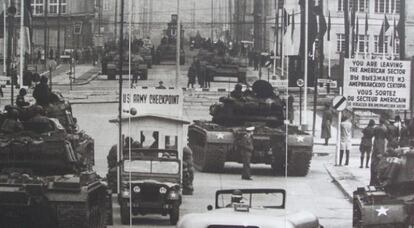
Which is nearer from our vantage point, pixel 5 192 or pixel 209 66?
pixel 5 192

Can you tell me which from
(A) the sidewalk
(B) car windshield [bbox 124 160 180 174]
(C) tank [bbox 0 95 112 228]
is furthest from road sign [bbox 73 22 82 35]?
(C) tank [bbox 0 95 112 228]

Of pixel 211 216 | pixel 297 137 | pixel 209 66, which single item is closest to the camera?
pixel 211 216

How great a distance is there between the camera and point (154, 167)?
800 inches

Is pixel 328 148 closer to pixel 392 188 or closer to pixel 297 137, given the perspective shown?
pixel 297 137

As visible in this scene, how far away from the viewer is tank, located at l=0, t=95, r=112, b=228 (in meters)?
16.9

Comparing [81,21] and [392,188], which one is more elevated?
[81,21]

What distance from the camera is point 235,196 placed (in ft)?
39.4

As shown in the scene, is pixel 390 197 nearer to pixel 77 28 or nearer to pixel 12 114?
pixel 12 114

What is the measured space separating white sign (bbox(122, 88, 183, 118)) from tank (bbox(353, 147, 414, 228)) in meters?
5.25

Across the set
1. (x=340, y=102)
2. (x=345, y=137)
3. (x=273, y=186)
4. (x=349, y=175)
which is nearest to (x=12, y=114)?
(x=273, y=186)

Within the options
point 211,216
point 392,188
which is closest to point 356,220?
point 392,188

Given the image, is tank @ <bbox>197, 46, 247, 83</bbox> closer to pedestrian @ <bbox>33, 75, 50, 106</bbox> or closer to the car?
pedestrian @ <bbox>33, 75, 50, 106</bbox>

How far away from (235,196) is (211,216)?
49.7 inches

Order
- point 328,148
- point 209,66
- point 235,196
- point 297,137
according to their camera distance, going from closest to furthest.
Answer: point 235,196, point 297,137, point 328,148, point 209,66
